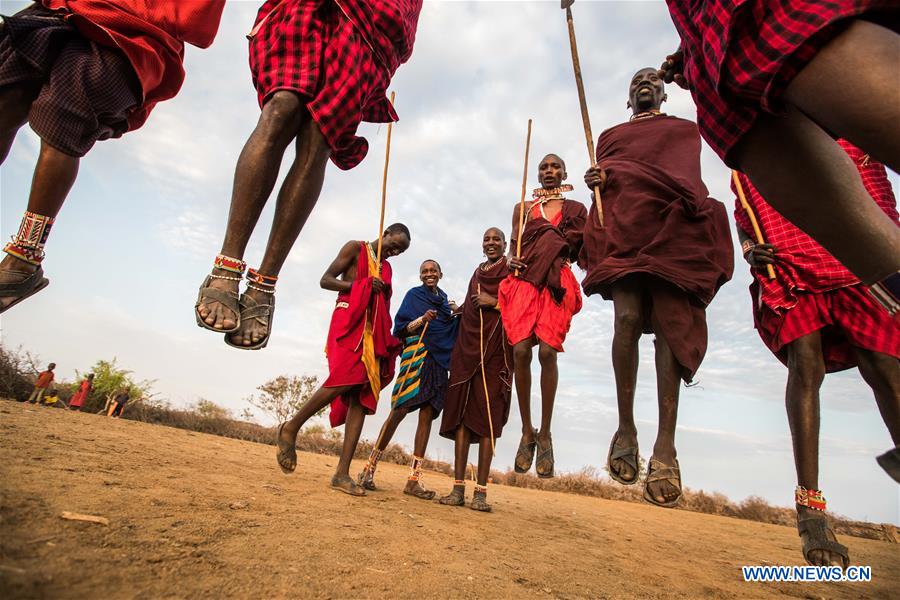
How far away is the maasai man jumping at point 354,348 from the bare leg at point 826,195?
3772 mm

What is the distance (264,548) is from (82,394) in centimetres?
1221

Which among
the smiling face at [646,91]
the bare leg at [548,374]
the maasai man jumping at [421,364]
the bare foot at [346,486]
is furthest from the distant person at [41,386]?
the smiling face at [646,91]

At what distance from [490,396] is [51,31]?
4401 millimetres

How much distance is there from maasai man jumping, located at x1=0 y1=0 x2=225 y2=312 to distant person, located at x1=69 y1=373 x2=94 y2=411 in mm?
11172

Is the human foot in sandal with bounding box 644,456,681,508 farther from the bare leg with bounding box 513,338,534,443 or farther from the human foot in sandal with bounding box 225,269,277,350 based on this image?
the bare leg with bounding box 513,338,534,443

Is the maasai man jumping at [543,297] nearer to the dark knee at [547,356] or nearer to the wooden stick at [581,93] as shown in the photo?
the dark knee at [547,356]


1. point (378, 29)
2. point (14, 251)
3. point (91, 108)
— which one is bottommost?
point (14, 251)

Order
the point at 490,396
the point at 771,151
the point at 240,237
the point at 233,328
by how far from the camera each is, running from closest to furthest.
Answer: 1. the point at 771,151
2. the point at 233,328
3. the point at 240,237
4. the point at 490,396

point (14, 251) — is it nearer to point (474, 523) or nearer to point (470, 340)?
point (474, 523)

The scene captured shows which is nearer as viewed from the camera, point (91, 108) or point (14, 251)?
point (14, 251)

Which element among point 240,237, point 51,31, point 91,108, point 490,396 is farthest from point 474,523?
point 51,31

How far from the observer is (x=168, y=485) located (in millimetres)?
2363

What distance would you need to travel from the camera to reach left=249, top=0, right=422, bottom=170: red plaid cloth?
1862mm

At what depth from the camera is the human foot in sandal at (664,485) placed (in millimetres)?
2262
